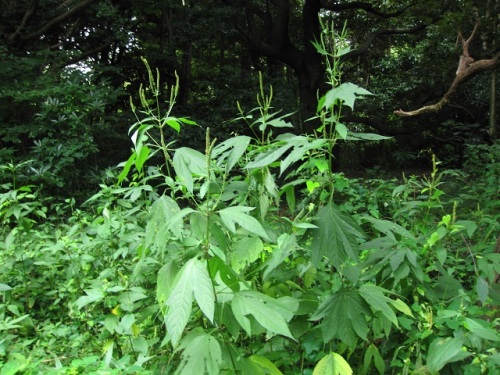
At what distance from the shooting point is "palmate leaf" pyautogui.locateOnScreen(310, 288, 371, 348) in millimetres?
1250

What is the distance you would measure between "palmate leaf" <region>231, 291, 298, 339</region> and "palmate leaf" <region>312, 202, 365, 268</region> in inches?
7.2

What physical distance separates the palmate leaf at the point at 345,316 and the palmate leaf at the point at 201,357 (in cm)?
37

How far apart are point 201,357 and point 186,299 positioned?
19 cm

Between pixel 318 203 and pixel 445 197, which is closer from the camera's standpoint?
pixel 318 203

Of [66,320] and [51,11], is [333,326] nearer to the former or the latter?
[66,320]

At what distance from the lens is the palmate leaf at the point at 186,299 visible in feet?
3.09

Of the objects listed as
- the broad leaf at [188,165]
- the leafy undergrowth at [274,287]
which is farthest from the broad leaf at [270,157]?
the broad leaf at [188,165]

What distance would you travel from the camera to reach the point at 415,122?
12.0 m

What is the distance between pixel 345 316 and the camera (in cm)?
127

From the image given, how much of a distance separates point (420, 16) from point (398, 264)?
35.4 ft

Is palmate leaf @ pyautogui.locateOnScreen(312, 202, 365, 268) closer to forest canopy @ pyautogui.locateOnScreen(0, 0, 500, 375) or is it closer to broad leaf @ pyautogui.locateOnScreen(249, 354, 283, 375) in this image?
forest canopy @ pyautogui.locateOnScreen(0, 0, 500, 375)

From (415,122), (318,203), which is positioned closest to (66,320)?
(318,203)

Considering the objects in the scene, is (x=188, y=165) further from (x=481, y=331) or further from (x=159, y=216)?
(x=481, y=331)

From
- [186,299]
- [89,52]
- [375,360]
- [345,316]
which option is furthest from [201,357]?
[89,52]
